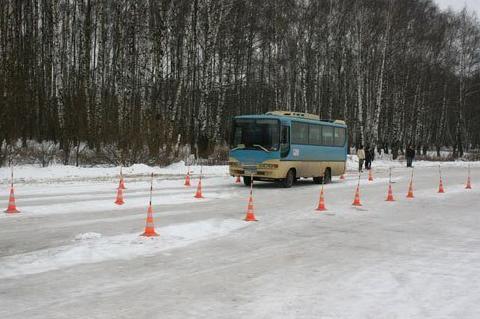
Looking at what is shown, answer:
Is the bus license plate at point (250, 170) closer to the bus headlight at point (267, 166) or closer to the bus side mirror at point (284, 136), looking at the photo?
the bus headlight at point (267, 166)

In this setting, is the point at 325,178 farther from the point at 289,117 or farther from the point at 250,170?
the point at 250,170

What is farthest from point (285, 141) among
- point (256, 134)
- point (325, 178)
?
point (325, 178)

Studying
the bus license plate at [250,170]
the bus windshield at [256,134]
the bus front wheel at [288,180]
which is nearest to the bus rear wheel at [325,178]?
the bus front wheel at [288,180]

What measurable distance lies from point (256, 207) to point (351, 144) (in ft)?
203

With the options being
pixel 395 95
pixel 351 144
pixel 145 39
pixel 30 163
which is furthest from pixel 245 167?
pixel 351 144

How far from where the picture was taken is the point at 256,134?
22547mm

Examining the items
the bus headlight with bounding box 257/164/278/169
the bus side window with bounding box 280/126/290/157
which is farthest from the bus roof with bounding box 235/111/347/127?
the bus headlight with bounding box 257/164/278/169

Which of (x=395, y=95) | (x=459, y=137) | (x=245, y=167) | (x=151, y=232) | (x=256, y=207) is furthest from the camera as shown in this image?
(x=459, y=137)

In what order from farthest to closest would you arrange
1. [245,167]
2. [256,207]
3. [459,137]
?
[459,137] < [245,167] < [256,207]

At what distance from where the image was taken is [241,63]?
52.6m

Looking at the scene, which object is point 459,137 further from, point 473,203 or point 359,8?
point 473,203

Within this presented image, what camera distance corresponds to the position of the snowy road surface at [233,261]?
6.31 m

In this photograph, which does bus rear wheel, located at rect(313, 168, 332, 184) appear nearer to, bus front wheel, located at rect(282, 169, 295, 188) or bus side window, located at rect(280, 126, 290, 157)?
bus front wheel, located at rect(282, 169, 295, 188)

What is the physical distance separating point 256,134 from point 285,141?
122 cm
